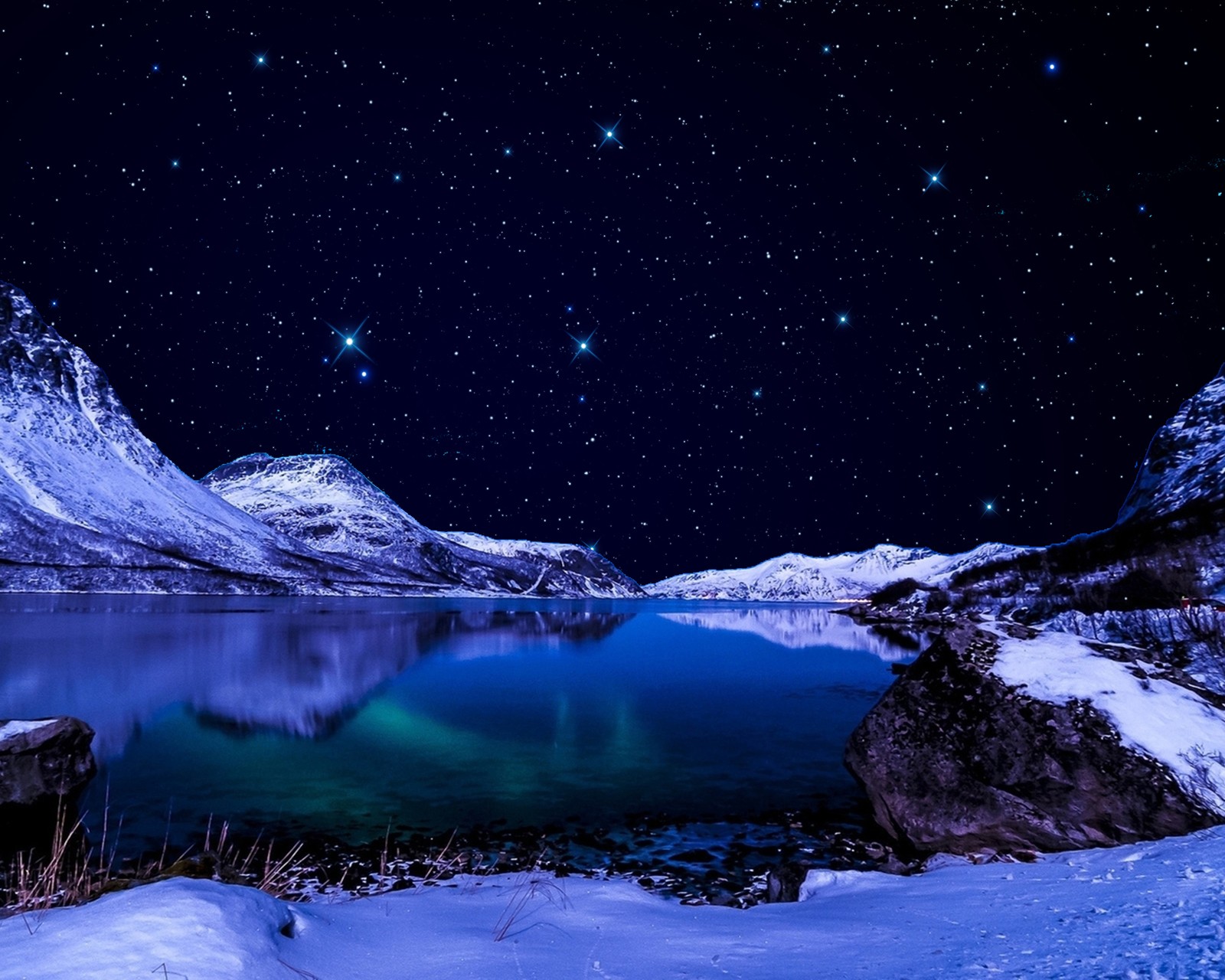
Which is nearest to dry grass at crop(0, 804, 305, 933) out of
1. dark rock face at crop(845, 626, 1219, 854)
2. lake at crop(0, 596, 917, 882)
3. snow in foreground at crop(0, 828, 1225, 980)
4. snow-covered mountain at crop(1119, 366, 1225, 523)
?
lake at crop(0, 596, 917, 882)

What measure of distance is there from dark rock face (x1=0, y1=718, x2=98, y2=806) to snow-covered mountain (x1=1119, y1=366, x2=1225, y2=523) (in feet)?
314

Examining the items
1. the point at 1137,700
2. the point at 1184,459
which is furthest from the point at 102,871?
the point at 1184,459

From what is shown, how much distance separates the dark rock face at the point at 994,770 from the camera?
9211mm

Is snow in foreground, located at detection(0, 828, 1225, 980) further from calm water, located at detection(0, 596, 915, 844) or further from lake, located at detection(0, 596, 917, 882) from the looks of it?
calm water, located at detection(0, 596, 915, 844)

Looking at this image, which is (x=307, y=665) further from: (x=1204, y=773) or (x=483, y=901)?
(x=1204, y=773)

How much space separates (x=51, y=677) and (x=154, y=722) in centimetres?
1328

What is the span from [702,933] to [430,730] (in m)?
19.1

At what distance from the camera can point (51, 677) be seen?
31.5m

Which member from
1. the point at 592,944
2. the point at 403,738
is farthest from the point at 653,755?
the point at 592,944

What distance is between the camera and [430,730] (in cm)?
2333

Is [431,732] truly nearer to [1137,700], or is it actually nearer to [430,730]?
[430,730]

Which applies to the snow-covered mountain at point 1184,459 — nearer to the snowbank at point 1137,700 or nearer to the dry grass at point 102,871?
the snowbank at point 1137,700

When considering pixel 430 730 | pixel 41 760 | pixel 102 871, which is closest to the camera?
pixel 102 871

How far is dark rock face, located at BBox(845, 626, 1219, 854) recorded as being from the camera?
9.21 meters
